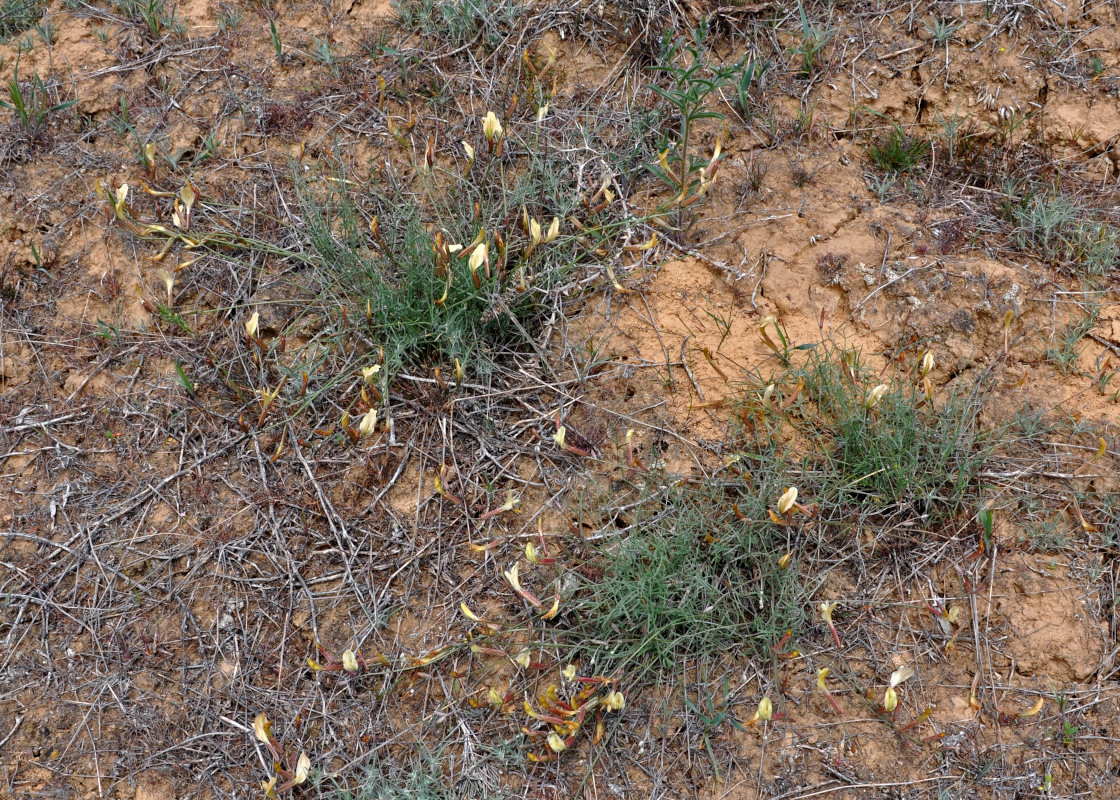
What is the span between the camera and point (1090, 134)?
9.79 ft

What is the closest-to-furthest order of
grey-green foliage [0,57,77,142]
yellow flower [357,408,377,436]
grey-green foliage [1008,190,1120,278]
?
yellow flower [357,408,377,436] < grey-green foliage [1008,190,1120,278] < grey-green foliage [0,57,77,142]

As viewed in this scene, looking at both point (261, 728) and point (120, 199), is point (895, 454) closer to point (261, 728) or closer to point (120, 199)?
point (261, 728)

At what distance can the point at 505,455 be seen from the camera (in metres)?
2.63

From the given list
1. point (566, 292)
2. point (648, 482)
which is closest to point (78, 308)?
point (566, 292)

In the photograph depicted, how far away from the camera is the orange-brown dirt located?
89.0 inches

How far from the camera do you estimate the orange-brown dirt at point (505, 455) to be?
2262 mm

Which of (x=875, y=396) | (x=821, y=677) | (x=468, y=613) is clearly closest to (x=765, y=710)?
(x=821, y=677)

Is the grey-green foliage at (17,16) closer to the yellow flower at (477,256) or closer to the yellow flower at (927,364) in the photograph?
the yellow flower at (477,256)

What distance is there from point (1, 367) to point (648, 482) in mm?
A: 2073

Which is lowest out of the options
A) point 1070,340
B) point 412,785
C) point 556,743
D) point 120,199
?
point 412,785

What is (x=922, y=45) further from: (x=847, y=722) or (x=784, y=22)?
(x=847, y=722)

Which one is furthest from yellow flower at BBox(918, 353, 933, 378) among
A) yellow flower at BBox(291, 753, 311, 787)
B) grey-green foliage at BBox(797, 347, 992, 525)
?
yellow flower at BBox(291, 753, 311, 787)

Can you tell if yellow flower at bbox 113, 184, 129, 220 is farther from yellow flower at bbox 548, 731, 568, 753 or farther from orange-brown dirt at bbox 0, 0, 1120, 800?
yellow flower at bbox 548, 731, 568, 753

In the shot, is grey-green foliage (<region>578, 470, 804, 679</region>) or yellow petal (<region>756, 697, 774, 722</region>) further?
grey-green foliage (<region>578, 470, 804, 679</region>)
